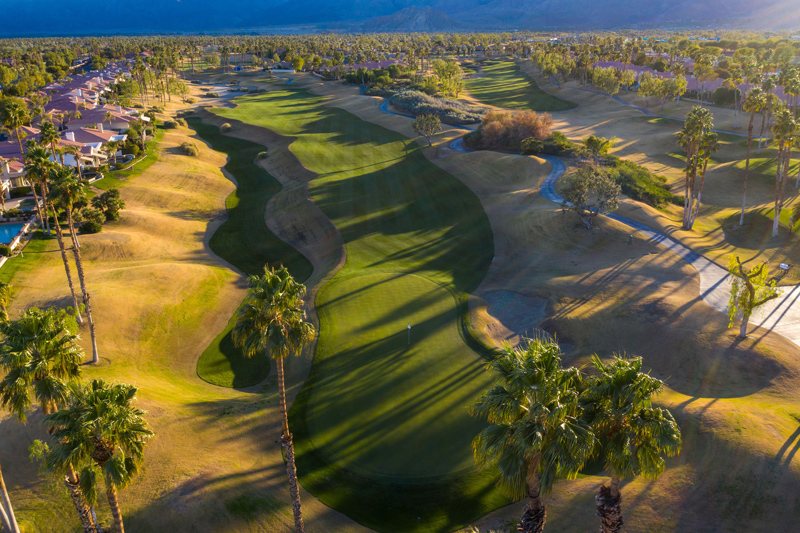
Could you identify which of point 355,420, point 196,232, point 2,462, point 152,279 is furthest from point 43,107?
point 355,420

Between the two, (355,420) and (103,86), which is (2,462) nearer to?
(355,420)

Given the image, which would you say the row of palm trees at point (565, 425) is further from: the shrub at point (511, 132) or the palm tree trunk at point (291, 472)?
the shrub at point (511, 132)

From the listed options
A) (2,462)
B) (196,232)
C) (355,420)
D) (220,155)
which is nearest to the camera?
(2,462)

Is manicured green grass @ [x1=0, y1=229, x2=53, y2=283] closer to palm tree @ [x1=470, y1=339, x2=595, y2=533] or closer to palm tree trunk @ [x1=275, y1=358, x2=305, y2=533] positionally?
palm tree trunk @ [x1=275, y1=358, x2=305, y2=533]

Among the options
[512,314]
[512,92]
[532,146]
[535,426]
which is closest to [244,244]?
[512,314]

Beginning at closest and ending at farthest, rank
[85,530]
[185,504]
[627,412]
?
[627,412] < [85,530] < [185,504]

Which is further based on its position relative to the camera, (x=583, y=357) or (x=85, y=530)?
(x=583, y=357)
